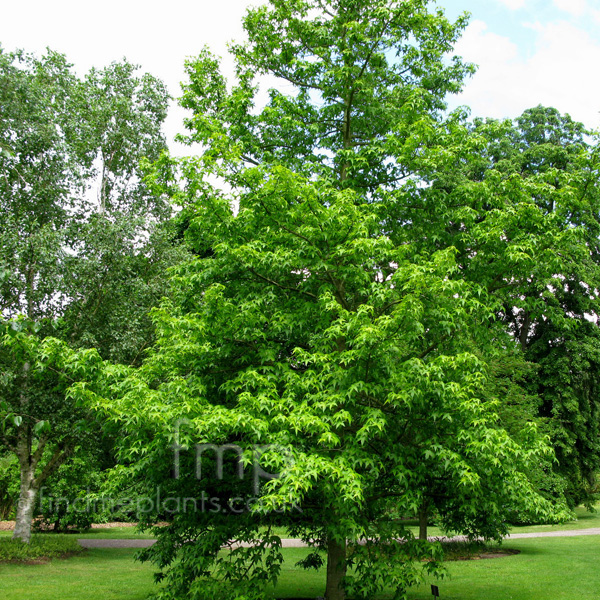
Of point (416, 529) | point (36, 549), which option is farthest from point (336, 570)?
point (416, 529)

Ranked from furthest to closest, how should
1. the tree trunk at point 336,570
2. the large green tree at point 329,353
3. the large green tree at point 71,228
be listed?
1. the large green tree at point 71,228
2. the tree trunk at point 336,570
3. the large green tree at point 329,353

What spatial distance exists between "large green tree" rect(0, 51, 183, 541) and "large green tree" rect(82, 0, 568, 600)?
262 inches

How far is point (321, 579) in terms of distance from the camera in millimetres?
13680

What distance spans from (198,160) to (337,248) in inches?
107

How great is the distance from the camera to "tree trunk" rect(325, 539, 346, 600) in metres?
8.03

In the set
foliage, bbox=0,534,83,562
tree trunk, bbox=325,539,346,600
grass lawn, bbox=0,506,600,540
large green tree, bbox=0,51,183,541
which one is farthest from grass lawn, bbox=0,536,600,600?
grass lawn, bbox=0,506,600,540

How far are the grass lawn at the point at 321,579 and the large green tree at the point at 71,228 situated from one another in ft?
9.72

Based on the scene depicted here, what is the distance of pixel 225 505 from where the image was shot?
812 centimetres

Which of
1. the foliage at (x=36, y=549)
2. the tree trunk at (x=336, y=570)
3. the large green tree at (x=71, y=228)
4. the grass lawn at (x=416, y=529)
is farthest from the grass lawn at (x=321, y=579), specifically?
the grass lawn at (x=416, y=529)

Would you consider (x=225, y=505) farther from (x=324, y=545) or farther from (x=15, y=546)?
(x=15, y=546)

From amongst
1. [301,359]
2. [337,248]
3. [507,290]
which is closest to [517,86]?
[507,290]

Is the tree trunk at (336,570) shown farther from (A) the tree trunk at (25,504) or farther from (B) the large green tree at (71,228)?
(A) the tree trunk at (25,504)

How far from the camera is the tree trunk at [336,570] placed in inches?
316

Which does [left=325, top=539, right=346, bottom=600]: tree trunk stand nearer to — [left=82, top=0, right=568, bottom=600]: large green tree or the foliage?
[left=82, top=0, right=568, bottom=600]: large green tree
